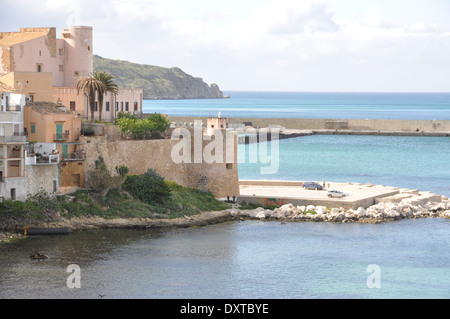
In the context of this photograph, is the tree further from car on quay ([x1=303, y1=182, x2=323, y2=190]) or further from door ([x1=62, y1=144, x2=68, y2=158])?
car on quay ([x1=303, y1=182, x2=323, y2=190])

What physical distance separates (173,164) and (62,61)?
38.6 feet

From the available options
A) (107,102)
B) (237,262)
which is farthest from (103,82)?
(237,262)

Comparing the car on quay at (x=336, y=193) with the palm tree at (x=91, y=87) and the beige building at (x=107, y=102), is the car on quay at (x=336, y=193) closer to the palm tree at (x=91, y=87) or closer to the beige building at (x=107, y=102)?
the beige building at (x=107, y=102)

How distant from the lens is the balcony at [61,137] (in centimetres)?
4884

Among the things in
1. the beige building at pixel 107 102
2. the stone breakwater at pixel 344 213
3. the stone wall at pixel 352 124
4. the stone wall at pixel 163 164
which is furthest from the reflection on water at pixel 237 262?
the stone wall at pixel 352 124

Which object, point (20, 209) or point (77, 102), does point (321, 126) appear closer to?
point (77, 102)

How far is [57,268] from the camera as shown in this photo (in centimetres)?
3900

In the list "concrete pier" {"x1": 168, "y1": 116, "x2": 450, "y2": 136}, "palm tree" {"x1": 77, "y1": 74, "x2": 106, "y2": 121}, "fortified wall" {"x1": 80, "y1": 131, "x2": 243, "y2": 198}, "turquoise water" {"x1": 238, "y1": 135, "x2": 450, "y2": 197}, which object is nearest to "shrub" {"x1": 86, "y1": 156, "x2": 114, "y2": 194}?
"fortified wall" {"x1": 80, "y1": 131, "x2": 243, "y2": 198}

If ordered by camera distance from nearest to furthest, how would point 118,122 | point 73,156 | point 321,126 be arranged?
point 73,156 < point 118,122 < point 321,126

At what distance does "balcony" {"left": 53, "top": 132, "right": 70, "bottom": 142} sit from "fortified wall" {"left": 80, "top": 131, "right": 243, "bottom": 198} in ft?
8.06

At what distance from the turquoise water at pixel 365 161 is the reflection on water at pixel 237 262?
20799mm
